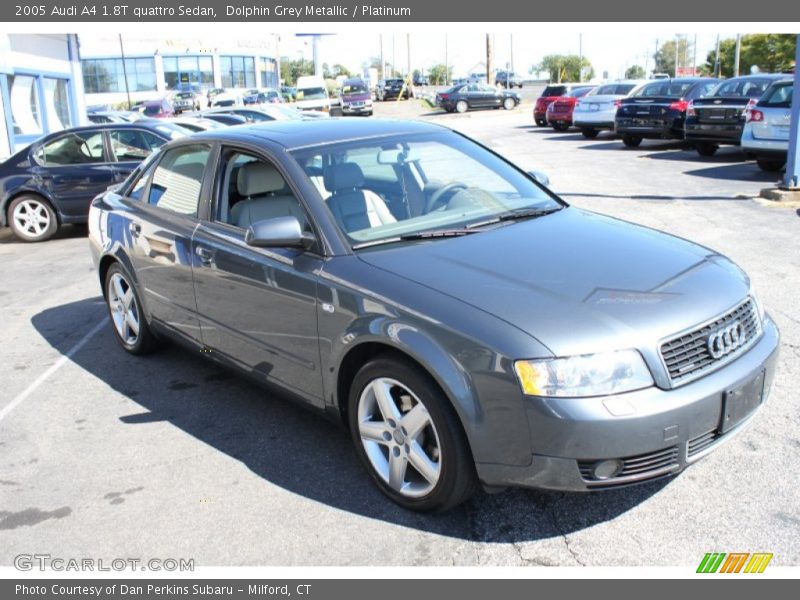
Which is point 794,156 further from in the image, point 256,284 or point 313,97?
point 313,97

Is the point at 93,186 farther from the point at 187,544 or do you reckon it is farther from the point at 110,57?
the point at 110,57

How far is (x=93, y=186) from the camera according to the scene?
11.4 m

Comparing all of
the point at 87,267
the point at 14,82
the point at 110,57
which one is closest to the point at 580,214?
the point at 87,267

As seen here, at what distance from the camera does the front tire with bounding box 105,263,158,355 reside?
5715 mm

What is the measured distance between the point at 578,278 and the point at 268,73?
80969mm

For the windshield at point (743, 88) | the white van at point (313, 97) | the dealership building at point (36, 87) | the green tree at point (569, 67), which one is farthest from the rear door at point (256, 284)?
the green tree at point (569, 67)

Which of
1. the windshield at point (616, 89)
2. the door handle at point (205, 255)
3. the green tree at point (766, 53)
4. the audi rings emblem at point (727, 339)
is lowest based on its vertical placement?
the audi rings emblem at point (727, 339)

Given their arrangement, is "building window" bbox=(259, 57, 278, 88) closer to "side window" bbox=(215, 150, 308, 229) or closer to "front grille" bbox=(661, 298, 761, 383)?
"side window" bbox=(215, 150, 308, 229)

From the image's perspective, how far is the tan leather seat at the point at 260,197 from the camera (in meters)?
4.33

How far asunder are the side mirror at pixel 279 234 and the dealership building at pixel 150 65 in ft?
208

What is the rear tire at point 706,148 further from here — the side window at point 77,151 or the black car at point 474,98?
the black car at point 474,98

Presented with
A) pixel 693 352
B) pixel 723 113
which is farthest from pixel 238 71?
pixel 693 352

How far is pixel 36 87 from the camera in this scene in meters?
21.4

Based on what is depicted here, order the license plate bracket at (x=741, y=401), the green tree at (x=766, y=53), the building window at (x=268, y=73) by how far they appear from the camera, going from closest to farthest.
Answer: the license plate bracket at (x=741, y=401)
the green tree at (x=766, y=53)
the building window at (x=268, y=73)
